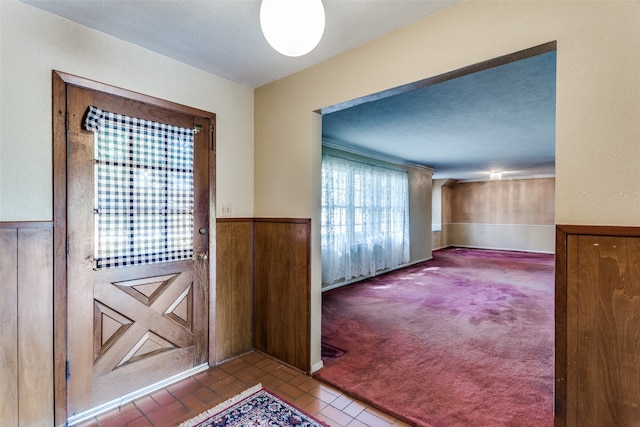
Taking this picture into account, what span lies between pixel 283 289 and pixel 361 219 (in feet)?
9.93

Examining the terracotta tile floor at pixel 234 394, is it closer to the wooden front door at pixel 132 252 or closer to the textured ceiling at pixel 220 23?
the wooden front door at pixel 132 252

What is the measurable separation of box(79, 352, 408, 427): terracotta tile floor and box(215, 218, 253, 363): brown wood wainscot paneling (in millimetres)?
204

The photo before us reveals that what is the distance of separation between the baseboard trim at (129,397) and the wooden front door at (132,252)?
26 mm

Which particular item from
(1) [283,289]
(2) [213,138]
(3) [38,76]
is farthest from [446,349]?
(3) [38,76]

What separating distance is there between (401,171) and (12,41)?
5.83 metres

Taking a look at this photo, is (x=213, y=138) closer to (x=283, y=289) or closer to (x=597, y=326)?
(x=283, y=289)

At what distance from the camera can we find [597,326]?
48.8 inches

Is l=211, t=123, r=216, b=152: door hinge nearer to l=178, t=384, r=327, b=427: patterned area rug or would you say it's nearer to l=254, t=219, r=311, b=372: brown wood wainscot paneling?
l=254, t=219, r=311, b=372: brown wood wainscot paneling

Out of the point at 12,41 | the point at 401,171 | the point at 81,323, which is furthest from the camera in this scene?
the point at 401,171

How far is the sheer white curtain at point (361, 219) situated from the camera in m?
4.63

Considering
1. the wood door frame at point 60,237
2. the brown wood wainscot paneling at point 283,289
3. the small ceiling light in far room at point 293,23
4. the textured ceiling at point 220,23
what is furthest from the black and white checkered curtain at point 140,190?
the small ceiling light in far room at point 293,23

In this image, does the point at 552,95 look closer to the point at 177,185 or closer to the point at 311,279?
the point at 311,279

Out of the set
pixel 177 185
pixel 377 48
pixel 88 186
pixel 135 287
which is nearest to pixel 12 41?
pixel 88 186

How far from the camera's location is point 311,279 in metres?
2.33
